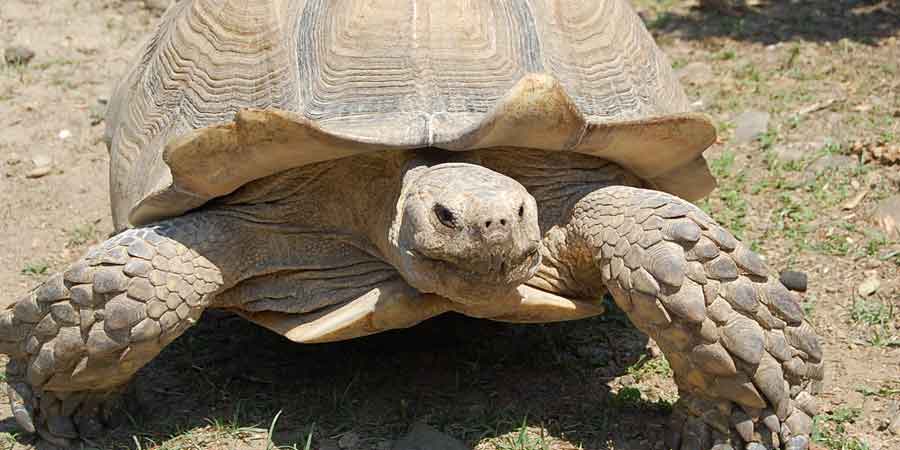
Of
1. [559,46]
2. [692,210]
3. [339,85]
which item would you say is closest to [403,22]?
[339,85]

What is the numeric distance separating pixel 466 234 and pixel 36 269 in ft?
9.02

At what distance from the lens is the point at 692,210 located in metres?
3.03

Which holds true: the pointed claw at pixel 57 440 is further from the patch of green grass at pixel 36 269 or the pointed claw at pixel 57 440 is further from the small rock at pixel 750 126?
the small rock at pixel 750 126

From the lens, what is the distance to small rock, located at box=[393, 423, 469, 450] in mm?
3037

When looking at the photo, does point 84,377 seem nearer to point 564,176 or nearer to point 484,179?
point 484,179

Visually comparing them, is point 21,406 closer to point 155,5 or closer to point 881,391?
point 881,391

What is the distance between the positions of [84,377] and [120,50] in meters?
4.29

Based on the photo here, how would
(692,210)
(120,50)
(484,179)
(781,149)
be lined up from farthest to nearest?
1. (120,50)
2. (781,149)
3. (692,210)
4. (484,179)

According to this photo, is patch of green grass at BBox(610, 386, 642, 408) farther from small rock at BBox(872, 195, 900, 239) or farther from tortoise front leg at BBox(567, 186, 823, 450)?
small rock at BBox(872, 195, 900, 239)

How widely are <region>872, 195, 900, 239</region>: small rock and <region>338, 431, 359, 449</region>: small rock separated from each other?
2.60 metres

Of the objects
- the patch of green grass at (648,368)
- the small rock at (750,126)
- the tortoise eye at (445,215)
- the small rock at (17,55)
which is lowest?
the patch of green grass at (648,368)

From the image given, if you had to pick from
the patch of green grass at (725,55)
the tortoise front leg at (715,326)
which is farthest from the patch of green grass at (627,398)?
the patch of green grass at (725,55)

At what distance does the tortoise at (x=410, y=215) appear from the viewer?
2.84m

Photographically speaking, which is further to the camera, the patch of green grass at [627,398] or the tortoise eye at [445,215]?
the patch of green grass at [627,398]
